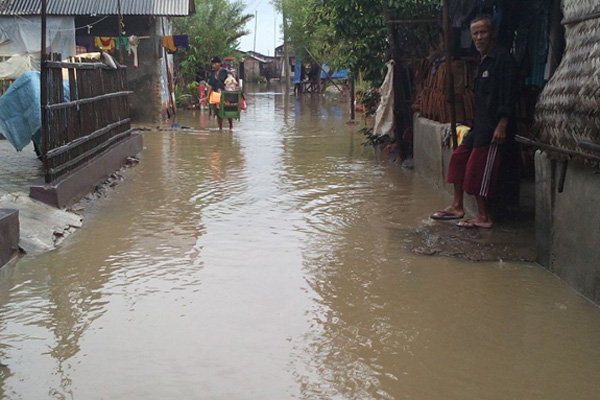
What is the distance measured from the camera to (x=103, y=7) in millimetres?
17422

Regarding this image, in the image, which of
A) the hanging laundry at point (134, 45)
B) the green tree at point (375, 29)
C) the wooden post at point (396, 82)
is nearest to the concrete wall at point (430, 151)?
the wooden post at point (396, 82)

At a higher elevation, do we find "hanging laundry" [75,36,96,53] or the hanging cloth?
"hanging laundry" [75,36,96,53]

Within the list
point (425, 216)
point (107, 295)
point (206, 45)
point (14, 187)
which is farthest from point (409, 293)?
point (206, 45)

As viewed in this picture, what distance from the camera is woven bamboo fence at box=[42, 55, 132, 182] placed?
288 inches

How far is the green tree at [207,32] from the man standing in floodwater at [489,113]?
73.4ft

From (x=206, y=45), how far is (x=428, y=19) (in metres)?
21.4

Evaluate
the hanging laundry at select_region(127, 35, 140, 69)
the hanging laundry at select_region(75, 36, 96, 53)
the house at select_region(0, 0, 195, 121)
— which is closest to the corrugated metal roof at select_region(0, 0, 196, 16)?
the house at select_region(0, 0, 195, 121)

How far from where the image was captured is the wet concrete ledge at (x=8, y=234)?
5.55 metres

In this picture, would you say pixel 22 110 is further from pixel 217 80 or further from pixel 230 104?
pixel 217 80

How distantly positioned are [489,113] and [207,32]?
86.4 ft

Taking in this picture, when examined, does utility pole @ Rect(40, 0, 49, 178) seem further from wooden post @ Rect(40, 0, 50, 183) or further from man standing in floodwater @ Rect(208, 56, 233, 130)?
man standing in floodwater @ Rect(208, 56, 233, 130)

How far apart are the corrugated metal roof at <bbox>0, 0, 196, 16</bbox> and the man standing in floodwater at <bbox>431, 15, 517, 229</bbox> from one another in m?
12.4

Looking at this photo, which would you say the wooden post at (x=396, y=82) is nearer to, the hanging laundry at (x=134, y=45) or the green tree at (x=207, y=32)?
the hanging laundry at (x=134, y=45)

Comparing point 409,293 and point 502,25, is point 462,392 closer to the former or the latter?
point 409,293
